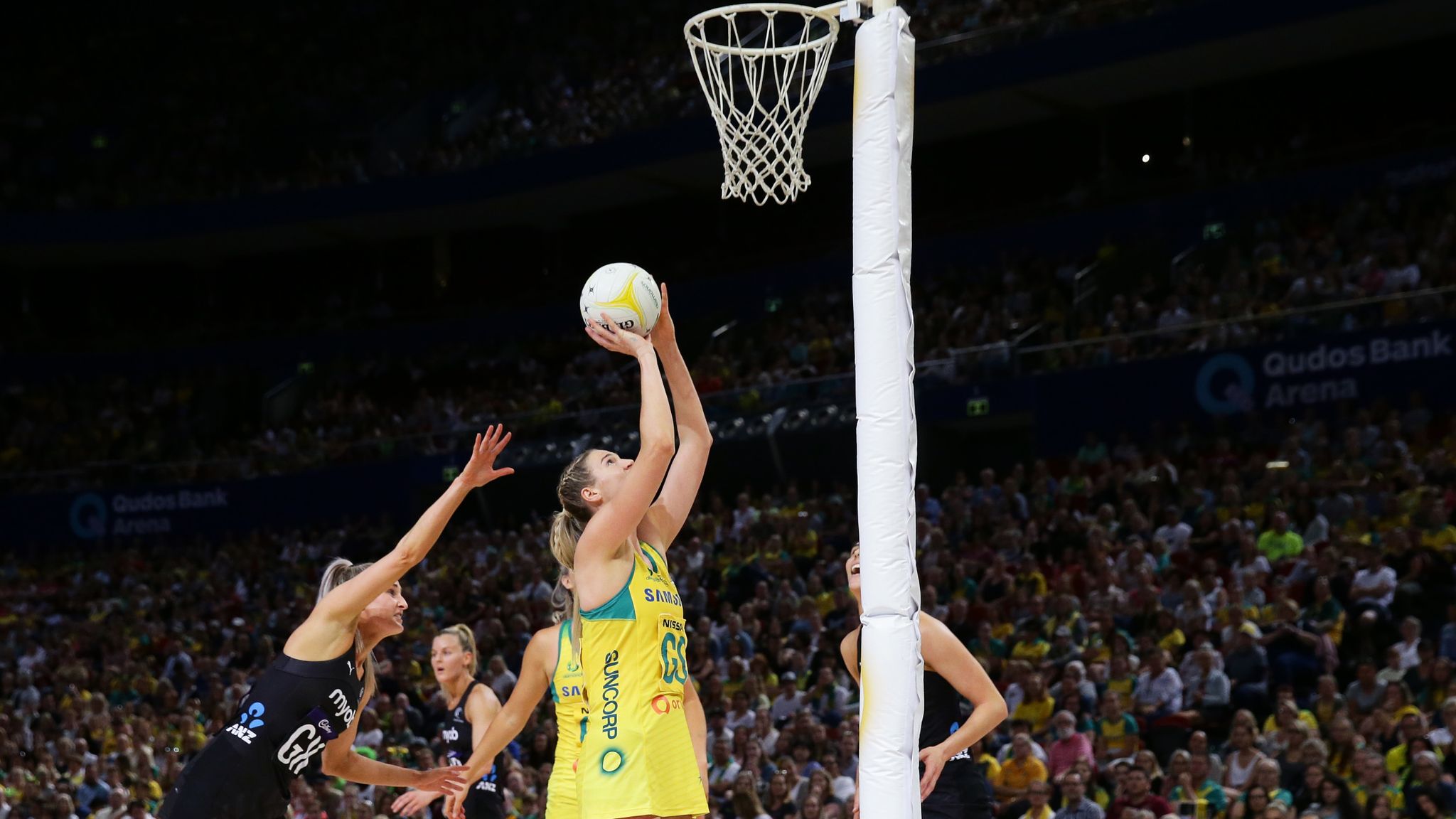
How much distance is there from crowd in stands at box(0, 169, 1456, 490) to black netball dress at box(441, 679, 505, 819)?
456 inches

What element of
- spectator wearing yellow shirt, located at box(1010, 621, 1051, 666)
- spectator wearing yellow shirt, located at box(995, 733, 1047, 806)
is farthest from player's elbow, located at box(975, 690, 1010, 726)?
spectator wearing yellow shirt, located at box(1010, 621, 1051, 666)

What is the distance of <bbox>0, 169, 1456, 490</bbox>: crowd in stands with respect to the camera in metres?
18.0

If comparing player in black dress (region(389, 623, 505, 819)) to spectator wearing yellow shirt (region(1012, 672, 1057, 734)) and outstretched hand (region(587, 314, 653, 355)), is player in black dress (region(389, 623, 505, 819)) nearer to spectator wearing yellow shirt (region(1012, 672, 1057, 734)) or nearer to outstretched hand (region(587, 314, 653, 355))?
outstretched hand (region(587, 314, 653, 355))

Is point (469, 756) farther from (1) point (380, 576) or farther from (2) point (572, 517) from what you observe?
(2) point (572, 517)

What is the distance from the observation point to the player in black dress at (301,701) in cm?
554

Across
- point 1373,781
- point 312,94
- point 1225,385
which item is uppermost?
point 312,94

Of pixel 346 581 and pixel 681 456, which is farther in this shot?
pixel 346 581

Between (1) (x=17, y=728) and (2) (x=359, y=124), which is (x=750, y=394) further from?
(2) (x=359, y=124)

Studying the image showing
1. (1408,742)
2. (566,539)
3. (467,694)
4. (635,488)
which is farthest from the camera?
(1408,742)

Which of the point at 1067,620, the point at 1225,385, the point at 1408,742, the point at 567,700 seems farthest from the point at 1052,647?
the point at 567,700

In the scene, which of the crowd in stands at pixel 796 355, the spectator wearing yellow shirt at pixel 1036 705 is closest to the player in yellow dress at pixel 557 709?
the spectator wearing yellow shirt at pixel 1036 705

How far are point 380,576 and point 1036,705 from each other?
8.28m

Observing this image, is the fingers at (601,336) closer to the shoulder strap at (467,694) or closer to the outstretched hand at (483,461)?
the outstretched hand at (483,461)

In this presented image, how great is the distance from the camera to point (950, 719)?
6695 mm
